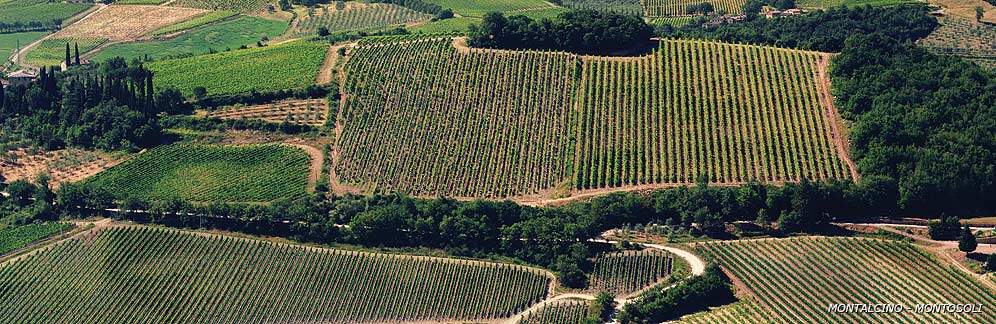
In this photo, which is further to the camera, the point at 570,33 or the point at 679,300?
the point at 570,33

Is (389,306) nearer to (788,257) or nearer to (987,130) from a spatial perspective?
(788,257)

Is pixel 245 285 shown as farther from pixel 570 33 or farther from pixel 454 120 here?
pixel 570 33

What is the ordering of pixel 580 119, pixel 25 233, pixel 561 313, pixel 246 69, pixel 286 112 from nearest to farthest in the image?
pixel 561 313 < pixel 25 233 < pixel 580 119 < pixel 286 112 < pixel 246 69

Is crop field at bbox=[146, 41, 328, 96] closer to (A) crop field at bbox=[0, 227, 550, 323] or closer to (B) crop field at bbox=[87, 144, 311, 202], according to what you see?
(B) crop field at bbox=[87, 144, 311, 202]

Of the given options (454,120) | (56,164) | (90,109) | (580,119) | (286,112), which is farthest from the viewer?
(90,109)

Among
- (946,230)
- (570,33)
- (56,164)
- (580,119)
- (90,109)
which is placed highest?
(570,33)

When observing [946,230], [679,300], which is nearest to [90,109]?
[679,300]
